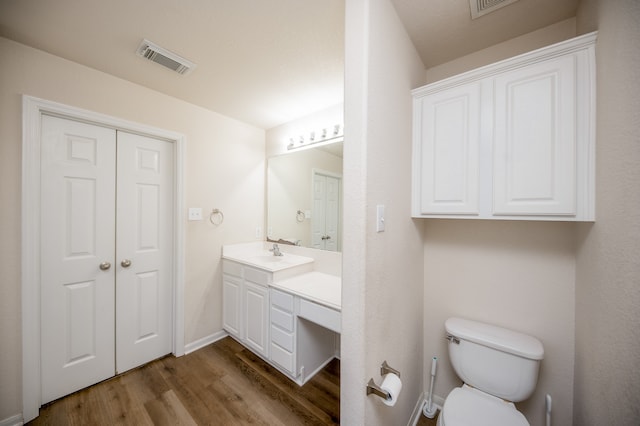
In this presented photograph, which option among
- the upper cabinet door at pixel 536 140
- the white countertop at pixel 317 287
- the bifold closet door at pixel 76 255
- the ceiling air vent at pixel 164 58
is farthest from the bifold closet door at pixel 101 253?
the upper cabinet door at pixel 536 140

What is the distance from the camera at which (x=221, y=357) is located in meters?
2.10

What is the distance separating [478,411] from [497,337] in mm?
388

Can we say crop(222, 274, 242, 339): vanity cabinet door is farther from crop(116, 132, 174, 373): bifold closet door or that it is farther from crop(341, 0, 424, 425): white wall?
crop(341, 0, 424, 425): white wall

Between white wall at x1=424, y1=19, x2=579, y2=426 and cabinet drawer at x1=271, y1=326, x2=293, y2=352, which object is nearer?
white wall at x1=424, y1=19, x2=579, y2=426

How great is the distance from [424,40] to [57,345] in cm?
331

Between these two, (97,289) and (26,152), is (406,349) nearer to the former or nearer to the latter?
(97,289)

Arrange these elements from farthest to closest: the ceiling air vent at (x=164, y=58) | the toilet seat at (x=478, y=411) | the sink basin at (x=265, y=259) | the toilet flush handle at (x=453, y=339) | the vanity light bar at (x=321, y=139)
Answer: the vanity light bar at (x=321, y=139)
the sink basin at (x=265, y=259)
the ceiling air vent at (x=164, y=58)
the toilet flush handle at (x=453, y=339)
the toilet seat at (x=478, y=411)

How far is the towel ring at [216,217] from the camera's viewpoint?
2361 millimetres

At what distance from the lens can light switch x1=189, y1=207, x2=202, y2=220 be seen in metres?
2.19

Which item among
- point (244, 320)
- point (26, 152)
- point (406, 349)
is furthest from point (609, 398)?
point (26, 152)

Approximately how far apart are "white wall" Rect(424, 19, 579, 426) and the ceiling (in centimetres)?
24

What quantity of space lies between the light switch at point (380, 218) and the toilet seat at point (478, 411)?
0.99m

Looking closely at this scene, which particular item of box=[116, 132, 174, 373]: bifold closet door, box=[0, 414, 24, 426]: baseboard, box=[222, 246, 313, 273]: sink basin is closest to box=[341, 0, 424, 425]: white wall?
box=[222, 246, 313, 273]: sink basin

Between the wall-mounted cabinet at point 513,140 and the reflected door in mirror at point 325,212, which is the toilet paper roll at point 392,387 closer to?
the wall-mounted cabinet at point 513,140
